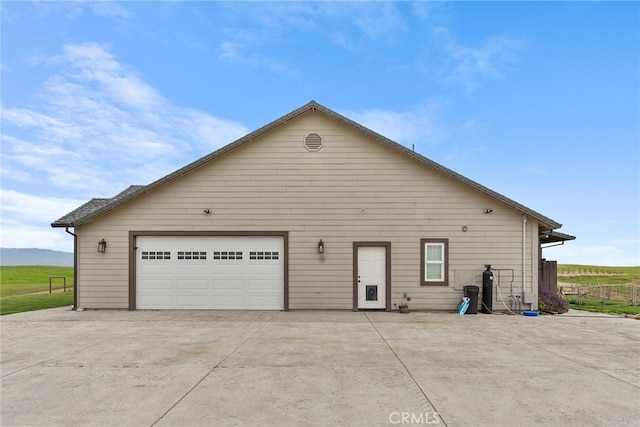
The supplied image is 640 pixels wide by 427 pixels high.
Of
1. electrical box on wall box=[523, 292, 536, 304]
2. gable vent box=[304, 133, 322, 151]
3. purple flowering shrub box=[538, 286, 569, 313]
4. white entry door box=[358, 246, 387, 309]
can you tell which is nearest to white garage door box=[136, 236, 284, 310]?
white entry door box=[358, 246, 387, 309]

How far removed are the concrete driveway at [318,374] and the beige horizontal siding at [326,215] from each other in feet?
7.40

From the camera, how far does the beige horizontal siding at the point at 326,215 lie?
11.5 m

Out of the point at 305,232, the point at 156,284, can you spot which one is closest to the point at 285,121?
the point at 305,232

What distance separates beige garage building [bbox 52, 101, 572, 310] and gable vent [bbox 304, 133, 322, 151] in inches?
1.8

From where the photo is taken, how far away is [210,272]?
38.3 ft

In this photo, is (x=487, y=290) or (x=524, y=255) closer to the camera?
(x=487, y=290)

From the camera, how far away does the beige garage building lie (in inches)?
452

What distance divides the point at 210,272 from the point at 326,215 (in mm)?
4112

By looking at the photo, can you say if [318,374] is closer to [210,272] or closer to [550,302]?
[210,272]

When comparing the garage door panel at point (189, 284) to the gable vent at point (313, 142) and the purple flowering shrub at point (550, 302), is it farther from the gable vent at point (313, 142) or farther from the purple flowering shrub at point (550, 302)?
the purple flowering shrub at point (550, 302)

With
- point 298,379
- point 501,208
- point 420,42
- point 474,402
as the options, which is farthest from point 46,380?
point 420,42

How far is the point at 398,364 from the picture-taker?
19.0ft

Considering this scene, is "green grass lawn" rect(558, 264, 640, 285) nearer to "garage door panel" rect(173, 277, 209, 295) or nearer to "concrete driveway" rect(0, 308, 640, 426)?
"concrete driveway" rect(0, 308, 640, 426)

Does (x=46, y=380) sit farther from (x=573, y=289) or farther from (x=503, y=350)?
(x=573, y=289)
